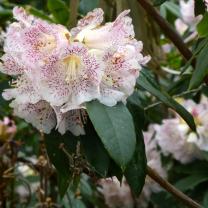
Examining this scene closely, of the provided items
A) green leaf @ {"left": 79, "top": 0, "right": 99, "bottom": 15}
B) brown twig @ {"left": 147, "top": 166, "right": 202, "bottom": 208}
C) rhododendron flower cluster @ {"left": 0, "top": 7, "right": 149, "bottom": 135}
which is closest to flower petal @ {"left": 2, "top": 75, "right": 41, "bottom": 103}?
rhododendron flower cluster @ {"left": 0, "top": 7, "right": 149, "bottom": 135}

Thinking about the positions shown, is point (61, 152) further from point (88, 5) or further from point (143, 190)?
point (143, 190)

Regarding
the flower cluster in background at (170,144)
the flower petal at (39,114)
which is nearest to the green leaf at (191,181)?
the flower cluster in background at (170,144)

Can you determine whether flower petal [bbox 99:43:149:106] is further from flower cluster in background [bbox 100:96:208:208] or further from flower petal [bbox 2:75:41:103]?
flower cluster in background [bbox 100:96:208:208]

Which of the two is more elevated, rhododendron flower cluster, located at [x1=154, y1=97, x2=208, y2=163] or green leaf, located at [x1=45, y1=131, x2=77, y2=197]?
green leaf, located at [x1=45, y1=131, x2=77, y2=197]

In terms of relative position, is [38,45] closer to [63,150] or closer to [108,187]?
[63,150]

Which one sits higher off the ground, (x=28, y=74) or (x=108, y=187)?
(x=28, y=74)

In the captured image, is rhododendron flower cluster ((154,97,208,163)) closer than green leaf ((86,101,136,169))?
No

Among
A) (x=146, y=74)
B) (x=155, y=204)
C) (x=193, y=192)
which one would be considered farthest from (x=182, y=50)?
(x=155, y=204)
